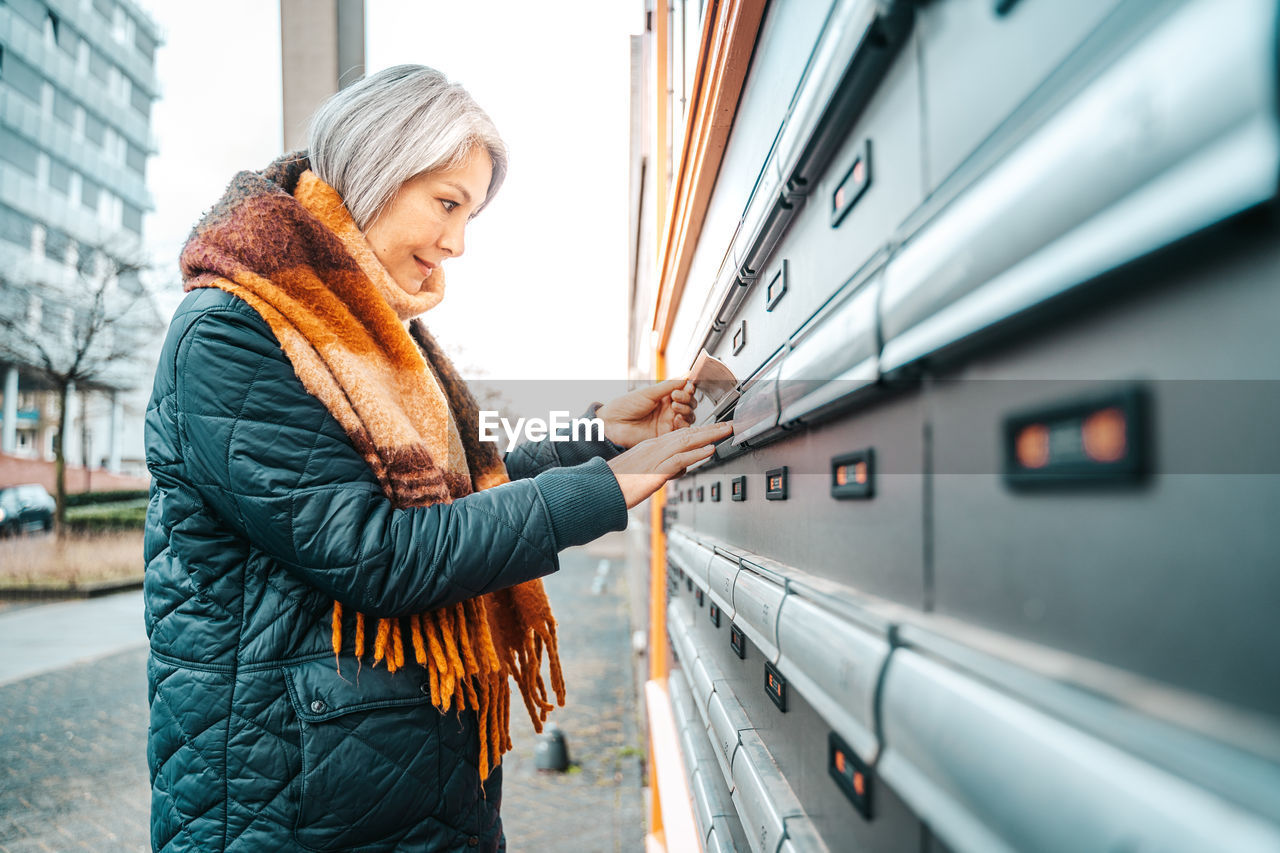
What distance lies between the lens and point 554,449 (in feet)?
6.39

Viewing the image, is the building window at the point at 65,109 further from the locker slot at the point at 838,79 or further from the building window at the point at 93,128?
the locker slot at the point at 838,79

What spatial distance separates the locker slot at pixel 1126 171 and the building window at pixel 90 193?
19.4m

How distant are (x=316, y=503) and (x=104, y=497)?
14.6 m

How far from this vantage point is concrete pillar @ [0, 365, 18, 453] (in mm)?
10609

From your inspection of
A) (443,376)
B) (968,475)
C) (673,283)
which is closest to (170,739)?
(443,376)

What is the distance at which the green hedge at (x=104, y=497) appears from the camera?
11828mm

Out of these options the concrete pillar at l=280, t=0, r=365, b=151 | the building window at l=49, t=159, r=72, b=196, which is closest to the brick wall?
the building window at l=49, t=159, r=72, b=196

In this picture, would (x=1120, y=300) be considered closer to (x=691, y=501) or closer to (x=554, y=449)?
(x=554, y=449)

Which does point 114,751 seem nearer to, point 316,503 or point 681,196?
point 316,503

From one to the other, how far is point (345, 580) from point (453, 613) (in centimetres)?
30

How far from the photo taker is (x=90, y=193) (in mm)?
15430

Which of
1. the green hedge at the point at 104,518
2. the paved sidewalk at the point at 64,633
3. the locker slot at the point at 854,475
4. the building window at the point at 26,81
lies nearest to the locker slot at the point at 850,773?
the locker slot at the point at 854,475

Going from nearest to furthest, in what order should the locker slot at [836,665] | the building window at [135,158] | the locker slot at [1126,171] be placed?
the locker slot at [1126,171] → the locker slot at [836,665] → the building window at [135,158]

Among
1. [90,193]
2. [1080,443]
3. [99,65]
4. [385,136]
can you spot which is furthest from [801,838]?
[90,193]
